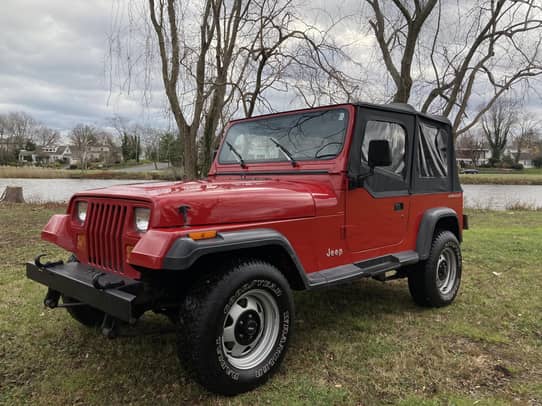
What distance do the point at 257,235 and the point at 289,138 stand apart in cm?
141

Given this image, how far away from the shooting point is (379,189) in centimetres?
371

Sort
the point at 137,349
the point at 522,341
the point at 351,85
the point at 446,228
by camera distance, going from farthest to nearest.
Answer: the point at 351,85 < the point at 446,228 < the point at 522,341 < the point at 137,349

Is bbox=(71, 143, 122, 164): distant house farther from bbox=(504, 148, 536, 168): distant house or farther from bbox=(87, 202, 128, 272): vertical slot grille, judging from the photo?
bbox=(504, 148, 536, 168): distant house

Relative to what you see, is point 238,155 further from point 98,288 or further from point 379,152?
point 98,288

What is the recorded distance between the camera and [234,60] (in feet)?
29.8

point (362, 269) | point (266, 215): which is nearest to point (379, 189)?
point (362, 269)

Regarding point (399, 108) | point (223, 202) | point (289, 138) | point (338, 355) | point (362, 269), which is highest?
point (399, 108)

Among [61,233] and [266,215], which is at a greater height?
[266,215]

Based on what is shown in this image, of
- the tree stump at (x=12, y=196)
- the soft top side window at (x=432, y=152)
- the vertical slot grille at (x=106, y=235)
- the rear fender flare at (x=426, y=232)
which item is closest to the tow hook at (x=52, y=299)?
the vertical slot grille at (x=106, y=235)

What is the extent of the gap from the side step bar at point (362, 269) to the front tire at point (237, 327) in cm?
36

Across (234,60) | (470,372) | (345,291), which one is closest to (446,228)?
(345,291)

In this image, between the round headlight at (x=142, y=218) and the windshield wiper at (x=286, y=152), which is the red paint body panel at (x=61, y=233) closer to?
the round headlight at (x=142, y=218)

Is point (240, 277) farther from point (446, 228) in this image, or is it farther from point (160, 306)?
point (446, 228)

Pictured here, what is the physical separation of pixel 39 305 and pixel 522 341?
4.55 m
